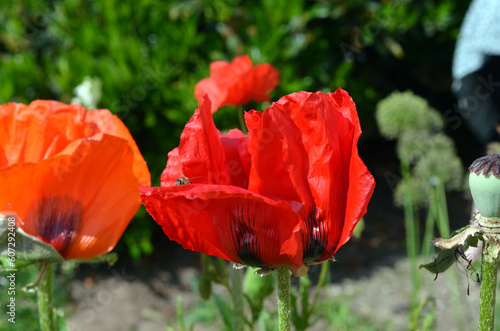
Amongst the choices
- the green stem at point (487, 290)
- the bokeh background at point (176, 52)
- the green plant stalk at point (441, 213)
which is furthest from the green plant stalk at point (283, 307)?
the bokeh background at point (176, 52)

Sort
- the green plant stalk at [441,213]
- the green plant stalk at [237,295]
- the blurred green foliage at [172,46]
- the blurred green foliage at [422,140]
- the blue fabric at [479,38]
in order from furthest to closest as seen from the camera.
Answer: the blurred green foliage at [172,46], the blue fabric at [479,38], the blurred green foliage at [422,140], the green plant stalk at [441,213], the green plant stalk at [237,295]

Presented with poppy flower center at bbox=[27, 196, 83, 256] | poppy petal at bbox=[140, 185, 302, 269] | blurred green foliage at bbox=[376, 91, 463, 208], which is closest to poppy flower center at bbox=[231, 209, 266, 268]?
poppy petal at bbox=[140, 185, 302, 269]

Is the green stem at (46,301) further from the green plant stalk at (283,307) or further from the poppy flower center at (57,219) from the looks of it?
the green plant stalk at (283,307)

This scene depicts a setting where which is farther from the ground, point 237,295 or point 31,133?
point 31,133

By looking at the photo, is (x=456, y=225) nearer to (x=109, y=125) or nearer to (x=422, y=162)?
(x=422, y=162)

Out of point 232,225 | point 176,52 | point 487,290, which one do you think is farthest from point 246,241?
point 176,52

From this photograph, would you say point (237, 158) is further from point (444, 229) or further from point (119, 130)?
point (444, 229)

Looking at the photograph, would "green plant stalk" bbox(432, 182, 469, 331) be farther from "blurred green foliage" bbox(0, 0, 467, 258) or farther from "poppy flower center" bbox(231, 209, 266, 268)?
"blurred green foliage" bbox(0, 0, 467, 258)
